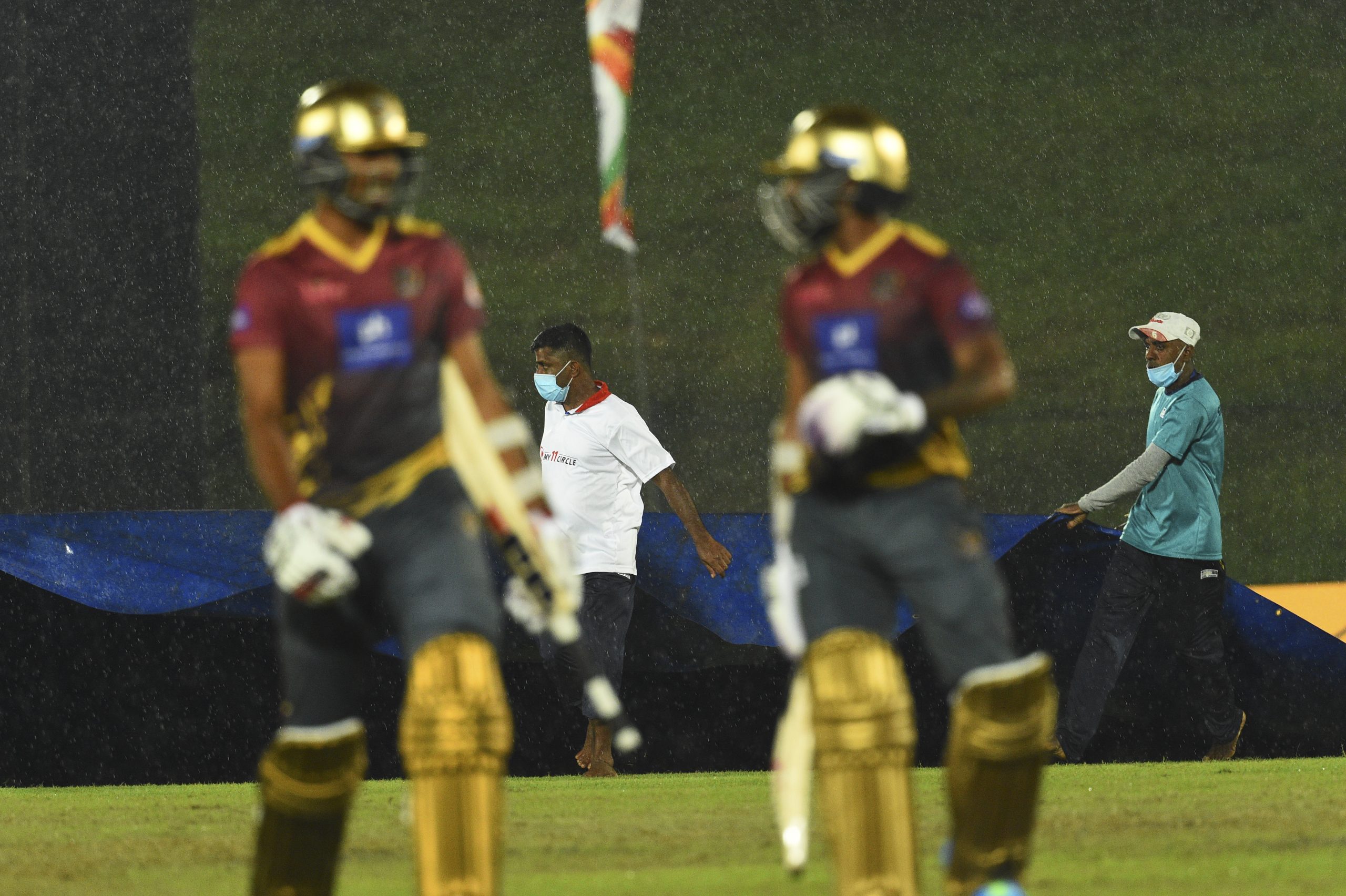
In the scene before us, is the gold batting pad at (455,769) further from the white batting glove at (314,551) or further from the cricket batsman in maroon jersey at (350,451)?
the white batting glove at (314,551)

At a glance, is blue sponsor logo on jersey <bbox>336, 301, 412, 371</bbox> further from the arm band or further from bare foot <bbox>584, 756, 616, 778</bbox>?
bare foot <bbox>584, 756, 616, 778</bbox>

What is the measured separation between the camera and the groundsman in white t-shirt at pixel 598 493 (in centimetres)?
1041

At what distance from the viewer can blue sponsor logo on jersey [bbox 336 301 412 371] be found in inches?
176

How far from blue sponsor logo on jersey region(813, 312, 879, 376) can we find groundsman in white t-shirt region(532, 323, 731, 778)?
5777mm

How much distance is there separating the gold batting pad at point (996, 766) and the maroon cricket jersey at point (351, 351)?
1.31m

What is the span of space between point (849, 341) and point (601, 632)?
601 centimetres

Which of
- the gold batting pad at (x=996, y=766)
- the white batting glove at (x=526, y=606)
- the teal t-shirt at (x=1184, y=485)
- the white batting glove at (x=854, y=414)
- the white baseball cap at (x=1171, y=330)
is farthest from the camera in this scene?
the white baseball cap at (x=1171, y=330)

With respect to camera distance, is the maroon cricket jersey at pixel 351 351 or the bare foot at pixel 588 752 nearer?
the maroon cricket jersey at pixel 351 351

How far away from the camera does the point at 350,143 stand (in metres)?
4.57

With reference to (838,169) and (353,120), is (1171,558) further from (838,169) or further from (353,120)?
(353,120)

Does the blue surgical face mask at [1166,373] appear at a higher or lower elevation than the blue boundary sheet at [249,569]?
higher

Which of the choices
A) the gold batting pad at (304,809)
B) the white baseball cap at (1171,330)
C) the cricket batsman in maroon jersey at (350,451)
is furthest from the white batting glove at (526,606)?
the white baseball cap at (1171,330)

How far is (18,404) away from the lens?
15.5 m

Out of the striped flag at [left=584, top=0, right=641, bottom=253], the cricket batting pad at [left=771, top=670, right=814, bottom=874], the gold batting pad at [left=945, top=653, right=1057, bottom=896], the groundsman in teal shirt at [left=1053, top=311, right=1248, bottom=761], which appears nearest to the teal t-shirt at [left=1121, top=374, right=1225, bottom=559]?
the groundsman in teal shirt at [left=1053, top=311, right=1248, bottom=761]
